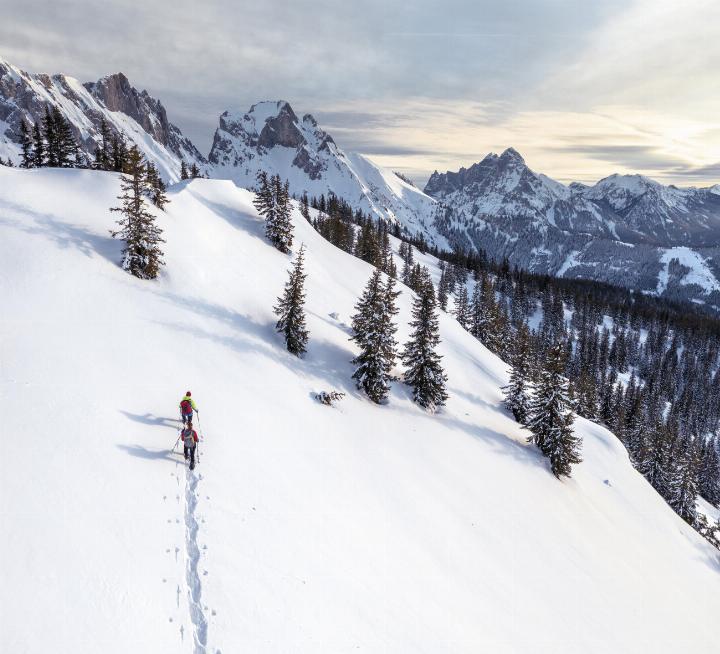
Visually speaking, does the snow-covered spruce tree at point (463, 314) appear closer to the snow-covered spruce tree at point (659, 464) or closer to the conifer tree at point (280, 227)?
the snow-covered spruce tree at point (659, 464)

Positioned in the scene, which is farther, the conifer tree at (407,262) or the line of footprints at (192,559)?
the conifer tree at (407,262)

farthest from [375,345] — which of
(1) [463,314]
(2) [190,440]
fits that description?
(1) [463,314]

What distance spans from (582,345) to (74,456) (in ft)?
440

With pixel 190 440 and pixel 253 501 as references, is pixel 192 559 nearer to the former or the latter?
pixel 253 501

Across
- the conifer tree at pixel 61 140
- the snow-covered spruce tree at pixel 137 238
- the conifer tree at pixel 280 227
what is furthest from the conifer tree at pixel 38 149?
the snow-covered spruce tree at pixel 137 238

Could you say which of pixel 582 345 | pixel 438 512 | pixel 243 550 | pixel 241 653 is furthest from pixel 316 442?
pixel 582 345

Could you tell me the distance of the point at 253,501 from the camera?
550 inches

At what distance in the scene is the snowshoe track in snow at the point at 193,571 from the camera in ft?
29.9

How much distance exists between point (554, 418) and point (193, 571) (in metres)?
26.2

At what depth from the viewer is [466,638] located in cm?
1318

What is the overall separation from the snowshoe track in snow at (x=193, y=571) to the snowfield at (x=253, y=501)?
0.05m

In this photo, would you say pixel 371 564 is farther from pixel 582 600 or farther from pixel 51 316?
pixel 51 316

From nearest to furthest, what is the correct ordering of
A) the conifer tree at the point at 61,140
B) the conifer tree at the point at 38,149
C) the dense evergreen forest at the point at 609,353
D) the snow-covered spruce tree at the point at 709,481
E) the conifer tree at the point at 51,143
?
the dense evergreen forest at the point at 609,353 → the conifer tree at the point at 51,143 → the conifer tree at the point at 38,149 → the conifer tree at the point at 61,140 → the snow-covered spruce tree at the point at 709,481

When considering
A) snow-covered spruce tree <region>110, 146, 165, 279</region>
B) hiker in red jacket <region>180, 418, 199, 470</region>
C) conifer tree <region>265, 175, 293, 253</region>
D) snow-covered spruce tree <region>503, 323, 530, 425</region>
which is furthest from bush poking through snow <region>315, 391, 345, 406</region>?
conifer tree <region>265, 175, 293, 253</region>
